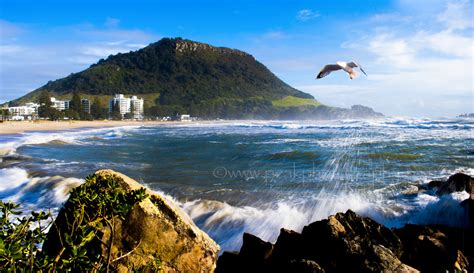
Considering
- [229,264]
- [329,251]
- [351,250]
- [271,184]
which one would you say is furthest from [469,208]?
[271,184]

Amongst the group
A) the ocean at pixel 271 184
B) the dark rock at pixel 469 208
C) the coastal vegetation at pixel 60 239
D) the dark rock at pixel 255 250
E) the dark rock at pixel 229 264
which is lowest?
the ocean at pixel 271 184

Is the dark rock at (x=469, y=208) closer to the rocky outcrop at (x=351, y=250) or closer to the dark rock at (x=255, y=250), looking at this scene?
the rocky outcrop at (x=351, y=250)

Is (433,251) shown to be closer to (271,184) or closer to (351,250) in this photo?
(351,250)

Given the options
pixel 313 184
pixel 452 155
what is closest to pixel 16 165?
pixel 313 184

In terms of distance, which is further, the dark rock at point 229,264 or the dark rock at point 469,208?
the dark rock at point 469,208

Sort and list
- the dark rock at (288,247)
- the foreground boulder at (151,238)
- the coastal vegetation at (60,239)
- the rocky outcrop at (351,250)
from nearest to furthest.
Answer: the coastal vegetation at (60,239) < the foreground boulder at (151,238) < the rocky outcrop at (351,250) < the dark rock at (288,247)

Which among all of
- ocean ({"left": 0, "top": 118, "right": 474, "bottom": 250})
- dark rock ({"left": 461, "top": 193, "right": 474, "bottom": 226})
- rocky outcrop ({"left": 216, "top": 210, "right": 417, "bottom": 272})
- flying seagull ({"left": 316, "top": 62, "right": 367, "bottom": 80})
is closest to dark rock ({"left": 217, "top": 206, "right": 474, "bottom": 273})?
rocky outcrop ({"left": 216, "top": 210, "right": 417, "bottom": 272})

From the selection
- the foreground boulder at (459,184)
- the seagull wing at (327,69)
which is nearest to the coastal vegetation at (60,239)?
the seagull wing at (327,69)

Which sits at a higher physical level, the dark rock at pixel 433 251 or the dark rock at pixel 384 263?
the dark rock at pixel 384 263

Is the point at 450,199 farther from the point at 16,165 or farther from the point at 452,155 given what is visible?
the point at 16,165
